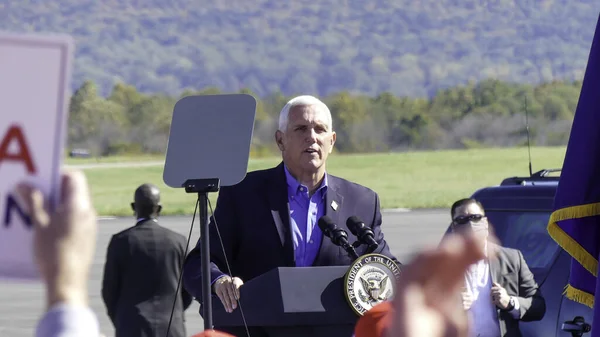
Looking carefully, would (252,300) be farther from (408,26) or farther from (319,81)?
(408,26)

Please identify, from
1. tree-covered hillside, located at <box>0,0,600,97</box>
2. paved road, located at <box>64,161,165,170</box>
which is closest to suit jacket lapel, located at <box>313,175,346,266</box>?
paved road, located at <box>64,161,165,170</box>

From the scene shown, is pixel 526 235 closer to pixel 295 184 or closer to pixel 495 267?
pixel 495 267

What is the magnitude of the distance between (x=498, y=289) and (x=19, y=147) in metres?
5.10

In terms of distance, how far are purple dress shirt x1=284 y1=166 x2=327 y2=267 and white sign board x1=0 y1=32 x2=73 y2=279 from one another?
324 centimetres

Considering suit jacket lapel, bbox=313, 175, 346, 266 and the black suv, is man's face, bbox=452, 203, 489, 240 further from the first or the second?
suit jacket lapel, bbox=313, 175, 346, 266

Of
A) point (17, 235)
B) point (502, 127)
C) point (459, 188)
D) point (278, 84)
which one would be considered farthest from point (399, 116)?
point (17, 235)

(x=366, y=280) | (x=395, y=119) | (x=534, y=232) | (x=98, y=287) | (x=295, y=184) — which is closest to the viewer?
(x=366, y=280)

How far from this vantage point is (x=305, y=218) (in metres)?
5.29

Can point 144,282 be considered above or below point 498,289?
below

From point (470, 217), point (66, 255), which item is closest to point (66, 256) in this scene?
point (66, 255)

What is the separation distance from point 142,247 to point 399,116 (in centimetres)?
7393

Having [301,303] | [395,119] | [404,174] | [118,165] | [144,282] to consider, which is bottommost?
[404,174]

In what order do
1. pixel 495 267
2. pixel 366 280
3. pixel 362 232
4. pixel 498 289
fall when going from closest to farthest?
1. pixel 366 280
2. pixel 362 232
3. pixel 498 289
4. pixel 495 267

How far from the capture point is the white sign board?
6.35 ft
